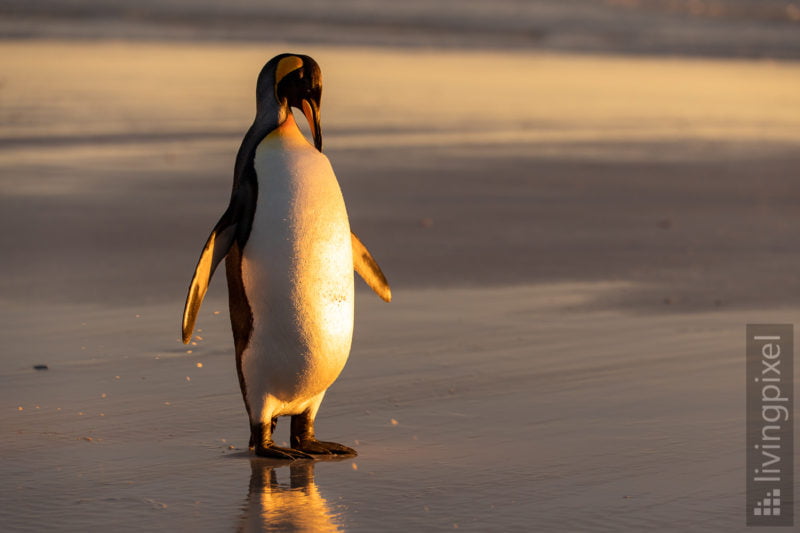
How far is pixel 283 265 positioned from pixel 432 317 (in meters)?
1.97

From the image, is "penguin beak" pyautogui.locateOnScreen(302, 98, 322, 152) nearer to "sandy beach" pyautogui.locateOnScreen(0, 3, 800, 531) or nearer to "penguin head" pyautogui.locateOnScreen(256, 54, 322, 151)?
"penguin head" pyautogui.locateOnScreen(256, 54, 322, 151)

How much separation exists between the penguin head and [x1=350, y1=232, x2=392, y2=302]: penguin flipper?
1.74ft

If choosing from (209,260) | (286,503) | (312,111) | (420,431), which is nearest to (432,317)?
(420,431)

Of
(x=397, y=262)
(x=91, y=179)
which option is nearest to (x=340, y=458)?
(x=397, y=262)

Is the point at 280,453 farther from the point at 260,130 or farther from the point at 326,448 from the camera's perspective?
the point at 260,130

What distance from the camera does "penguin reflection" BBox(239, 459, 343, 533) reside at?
3.46 m

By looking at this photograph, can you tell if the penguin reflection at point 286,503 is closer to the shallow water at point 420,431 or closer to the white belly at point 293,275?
the shallow water at point 420,431

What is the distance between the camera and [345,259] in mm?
4160

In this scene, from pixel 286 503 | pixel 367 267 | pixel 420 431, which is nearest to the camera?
pixel 286 503

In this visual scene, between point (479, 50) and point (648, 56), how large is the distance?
2592 millimetres

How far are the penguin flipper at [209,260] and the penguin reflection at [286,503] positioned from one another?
0.46 m

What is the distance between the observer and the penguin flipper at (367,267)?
4539 mm

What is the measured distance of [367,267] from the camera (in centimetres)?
457

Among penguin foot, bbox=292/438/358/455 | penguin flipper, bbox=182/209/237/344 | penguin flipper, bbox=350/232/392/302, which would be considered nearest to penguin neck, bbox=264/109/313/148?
penguin flipper, bbox=182/209/237/344
